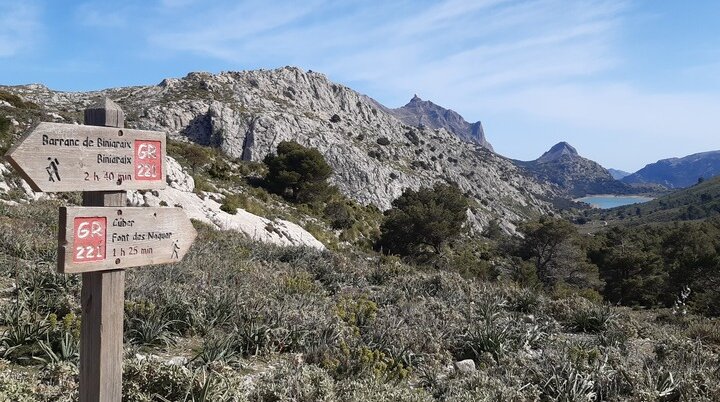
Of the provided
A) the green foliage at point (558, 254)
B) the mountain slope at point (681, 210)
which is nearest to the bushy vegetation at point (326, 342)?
the green foliage at point (558, 254)

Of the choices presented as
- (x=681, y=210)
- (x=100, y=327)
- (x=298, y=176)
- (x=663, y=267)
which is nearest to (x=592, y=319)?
(x=100, y=327)

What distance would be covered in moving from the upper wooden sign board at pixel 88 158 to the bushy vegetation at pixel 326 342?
185cm

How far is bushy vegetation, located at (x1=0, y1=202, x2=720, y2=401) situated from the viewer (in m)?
4.12

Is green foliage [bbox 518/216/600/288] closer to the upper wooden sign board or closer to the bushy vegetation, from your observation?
the bushy vegetation

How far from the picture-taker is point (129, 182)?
298 centimetres

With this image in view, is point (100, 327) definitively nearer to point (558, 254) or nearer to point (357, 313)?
point (357, 313)

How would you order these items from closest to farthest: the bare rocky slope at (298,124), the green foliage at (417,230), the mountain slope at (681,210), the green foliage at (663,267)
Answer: the green foliage at (663,267), the green foliage at (417,230), the bare rocky slope at (298,124), the mountain slope at (681,210)

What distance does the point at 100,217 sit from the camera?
2.78 metres

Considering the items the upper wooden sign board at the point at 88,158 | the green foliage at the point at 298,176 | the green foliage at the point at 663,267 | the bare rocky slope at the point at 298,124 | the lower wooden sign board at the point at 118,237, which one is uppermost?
the bare rocky slope at the point at 298,124

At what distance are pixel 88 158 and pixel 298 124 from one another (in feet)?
188

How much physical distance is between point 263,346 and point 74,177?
3.54 metres

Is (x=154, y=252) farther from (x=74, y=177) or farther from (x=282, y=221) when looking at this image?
(x=282, y=221)

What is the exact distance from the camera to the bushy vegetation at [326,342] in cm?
412

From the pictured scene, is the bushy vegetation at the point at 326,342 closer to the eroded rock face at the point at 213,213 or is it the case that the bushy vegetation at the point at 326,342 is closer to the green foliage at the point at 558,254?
the eroded rock face at the point at 213,213
